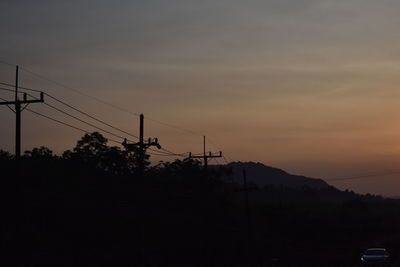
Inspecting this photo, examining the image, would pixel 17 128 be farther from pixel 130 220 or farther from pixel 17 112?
pixel 130 220

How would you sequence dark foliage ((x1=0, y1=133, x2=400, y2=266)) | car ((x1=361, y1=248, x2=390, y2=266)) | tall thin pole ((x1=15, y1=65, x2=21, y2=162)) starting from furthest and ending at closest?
1. car ((x1=361, y1=248, x2=390, y2=266))
2. dark foliage ((x1=0, y1=133, x2=400, y2=266))
3. tall thin pole ((x1=15, y1=65, x2=21, y2=162))

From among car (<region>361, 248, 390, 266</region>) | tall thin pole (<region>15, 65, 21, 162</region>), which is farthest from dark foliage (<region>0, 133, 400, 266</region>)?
car (<region>361, 248, 390, 266</region>)

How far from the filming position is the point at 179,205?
84.7 m

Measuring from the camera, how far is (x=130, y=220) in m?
69.8

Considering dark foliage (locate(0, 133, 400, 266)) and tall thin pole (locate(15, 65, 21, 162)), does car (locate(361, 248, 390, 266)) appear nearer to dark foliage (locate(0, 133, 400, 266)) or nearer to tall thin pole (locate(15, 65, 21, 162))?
dark foliage (locate(0, 133, 400, 266))

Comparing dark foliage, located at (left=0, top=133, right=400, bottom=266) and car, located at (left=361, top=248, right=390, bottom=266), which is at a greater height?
dark foliage, located at (left=0, top=133, right=400, bottom=266)

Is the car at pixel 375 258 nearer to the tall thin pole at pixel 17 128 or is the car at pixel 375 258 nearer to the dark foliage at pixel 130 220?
the dark foliage at pixel 130 220

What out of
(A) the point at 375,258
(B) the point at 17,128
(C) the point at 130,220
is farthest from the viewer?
(C) the point at 130,220

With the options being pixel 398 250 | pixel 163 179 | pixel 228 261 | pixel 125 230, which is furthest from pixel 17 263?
pixel 398 250

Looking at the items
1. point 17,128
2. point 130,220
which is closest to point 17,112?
point 17,128

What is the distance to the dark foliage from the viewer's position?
57.6 metres

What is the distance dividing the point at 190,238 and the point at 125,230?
9224 millimetres

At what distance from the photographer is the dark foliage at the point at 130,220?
57562 mm

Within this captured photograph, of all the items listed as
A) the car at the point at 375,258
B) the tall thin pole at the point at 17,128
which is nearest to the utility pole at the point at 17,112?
the tall thin pole at the point at 17,128
